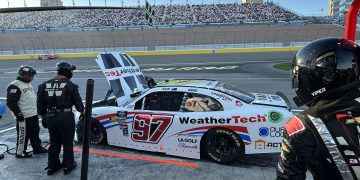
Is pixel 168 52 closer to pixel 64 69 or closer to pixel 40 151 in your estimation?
pixel 40 151

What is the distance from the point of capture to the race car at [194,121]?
4.59 m

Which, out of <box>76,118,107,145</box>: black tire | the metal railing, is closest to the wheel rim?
<box>76,118,107,145</box>: black tire

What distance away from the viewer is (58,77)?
4.51m

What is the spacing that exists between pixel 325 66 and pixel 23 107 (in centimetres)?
514

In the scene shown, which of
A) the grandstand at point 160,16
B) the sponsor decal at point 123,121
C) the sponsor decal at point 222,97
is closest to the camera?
the sponsor decal at point 222,97

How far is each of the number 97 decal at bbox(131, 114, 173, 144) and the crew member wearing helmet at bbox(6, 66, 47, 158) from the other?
6.18ft

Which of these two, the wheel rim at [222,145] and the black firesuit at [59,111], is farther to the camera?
the wheel rim at [222,145]

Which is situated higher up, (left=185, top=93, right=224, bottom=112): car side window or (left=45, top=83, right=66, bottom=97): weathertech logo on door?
(left=45, top=83, right=66, bottom=97): weathertech logo on door

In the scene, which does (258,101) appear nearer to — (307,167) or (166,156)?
(166,156)

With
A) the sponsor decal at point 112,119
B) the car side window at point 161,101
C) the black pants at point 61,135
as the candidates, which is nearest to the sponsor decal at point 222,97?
the car side window at point 161,101

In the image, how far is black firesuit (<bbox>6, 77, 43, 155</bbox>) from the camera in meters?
5.01

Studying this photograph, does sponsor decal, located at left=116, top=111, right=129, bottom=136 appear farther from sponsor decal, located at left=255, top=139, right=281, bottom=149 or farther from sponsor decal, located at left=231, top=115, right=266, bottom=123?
sponsor decal, located at left=255, top=139, right=281, bottom=149

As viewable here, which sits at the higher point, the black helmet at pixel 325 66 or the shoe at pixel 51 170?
the black helmet at pixel 325 66

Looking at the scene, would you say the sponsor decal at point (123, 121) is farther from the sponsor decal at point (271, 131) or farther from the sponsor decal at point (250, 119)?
the sponsor decal at point (271, 131)
